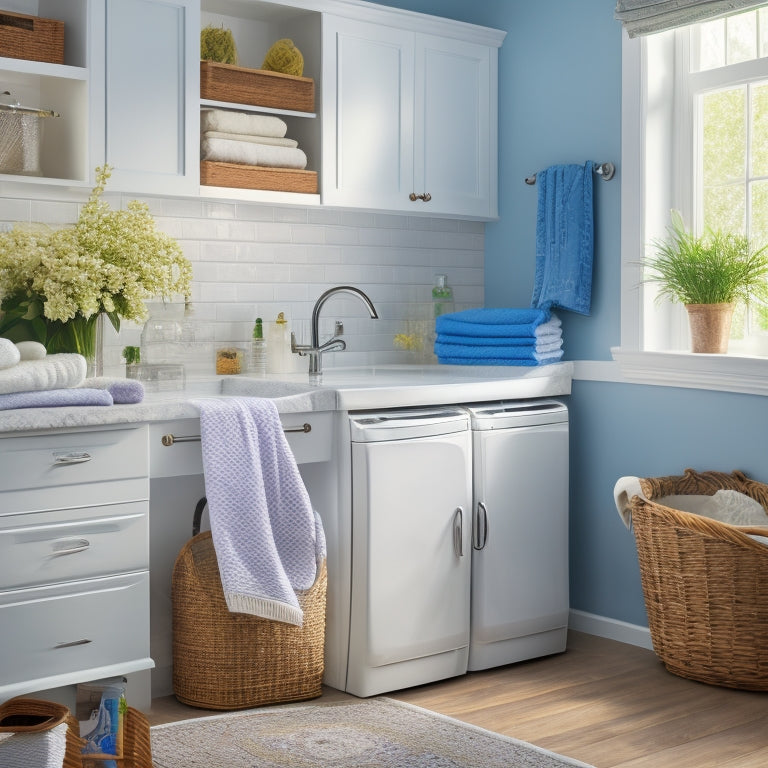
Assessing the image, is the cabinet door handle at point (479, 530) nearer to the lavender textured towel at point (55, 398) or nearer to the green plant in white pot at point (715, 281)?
the green plant in white pot at point (715, 281)

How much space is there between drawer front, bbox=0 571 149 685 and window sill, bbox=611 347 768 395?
1.77m

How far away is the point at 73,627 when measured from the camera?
110 inches

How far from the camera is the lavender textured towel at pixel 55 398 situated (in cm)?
265

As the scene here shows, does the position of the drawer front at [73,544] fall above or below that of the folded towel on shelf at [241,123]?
below

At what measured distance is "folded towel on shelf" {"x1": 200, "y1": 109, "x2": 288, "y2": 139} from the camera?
3.49 metres

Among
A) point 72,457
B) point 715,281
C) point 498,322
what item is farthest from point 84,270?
point 715,281

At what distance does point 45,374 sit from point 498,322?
1.65 meters

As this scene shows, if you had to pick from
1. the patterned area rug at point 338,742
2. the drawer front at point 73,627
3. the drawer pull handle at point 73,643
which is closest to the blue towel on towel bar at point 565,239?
the patterned area rug at point 338,742

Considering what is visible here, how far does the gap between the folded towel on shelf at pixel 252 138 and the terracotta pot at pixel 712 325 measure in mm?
1427

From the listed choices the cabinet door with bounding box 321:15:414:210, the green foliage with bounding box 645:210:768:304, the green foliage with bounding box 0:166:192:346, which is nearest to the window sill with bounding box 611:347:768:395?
the green foliage with bounding box 645:210:768:304

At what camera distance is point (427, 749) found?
2795 millimetres

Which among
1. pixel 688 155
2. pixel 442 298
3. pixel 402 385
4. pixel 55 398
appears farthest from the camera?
pixel 442 298

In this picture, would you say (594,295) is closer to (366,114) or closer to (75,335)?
(366,114)

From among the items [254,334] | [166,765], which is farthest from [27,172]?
[166,765]
